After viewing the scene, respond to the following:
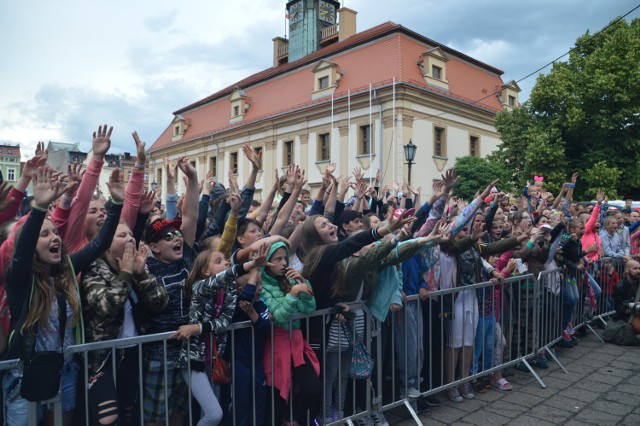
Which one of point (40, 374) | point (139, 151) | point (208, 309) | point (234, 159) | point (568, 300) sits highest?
point (234, 159)

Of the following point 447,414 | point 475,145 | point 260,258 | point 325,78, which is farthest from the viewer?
point 475,145

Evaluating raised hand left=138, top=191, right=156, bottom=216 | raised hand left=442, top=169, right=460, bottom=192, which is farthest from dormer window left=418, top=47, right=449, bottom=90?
raised hand left=138, top=191, right=156, bottom=216

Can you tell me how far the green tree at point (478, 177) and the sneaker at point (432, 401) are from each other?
21.8m

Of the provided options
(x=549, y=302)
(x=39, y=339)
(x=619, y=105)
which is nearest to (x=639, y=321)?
(x=549, y=302)

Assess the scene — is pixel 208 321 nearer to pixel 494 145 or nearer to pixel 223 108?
pixel 494 145

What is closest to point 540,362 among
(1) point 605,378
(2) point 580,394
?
(1) point 605,378

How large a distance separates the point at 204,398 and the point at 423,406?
2.52m

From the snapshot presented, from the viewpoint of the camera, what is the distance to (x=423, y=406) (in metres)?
4.91

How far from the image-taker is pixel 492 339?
5547 millimetres

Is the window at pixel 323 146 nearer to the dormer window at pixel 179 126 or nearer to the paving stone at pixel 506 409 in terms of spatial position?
the dormer window at pixel 179 126

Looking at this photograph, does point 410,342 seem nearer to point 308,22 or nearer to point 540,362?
point 540,362

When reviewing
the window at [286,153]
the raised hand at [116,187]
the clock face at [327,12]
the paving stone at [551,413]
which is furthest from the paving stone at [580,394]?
the clock face at [327,12]

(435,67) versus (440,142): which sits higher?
(435,67)

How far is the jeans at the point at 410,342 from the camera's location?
478 centimetres
